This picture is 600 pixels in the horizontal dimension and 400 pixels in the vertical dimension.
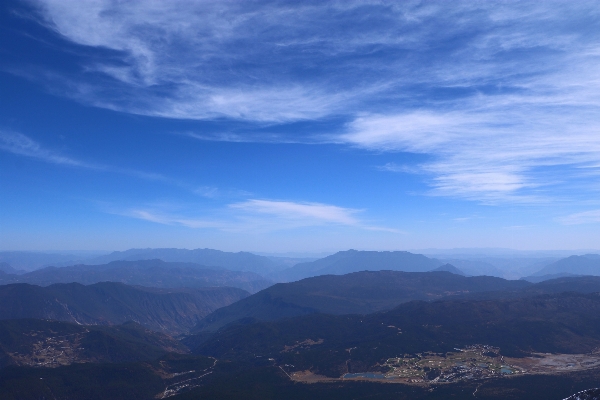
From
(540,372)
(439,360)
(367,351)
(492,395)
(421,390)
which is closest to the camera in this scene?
(492,395)

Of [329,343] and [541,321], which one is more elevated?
[541,321]

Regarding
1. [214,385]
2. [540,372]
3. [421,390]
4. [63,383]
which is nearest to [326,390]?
[421,390]

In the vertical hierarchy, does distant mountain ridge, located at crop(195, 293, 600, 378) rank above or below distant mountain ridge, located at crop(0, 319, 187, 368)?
above

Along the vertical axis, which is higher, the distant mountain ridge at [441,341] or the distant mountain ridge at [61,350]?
the distant mountain ridge at [441,341]

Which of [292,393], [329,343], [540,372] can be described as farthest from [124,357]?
[540,372]

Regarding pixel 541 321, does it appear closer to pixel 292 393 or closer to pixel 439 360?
pixel 439 360

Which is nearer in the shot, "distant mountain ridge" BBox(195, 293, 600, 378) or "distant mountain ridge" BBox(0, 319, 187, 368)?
"distant mountain ridge" BBox(195, 293, 600, 378)

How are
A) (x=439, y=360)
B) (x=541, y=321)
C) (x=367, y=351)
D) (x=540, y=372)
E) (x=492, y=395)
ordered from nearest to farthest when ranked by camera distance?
(x=492, y=395) → (x=540, y=372) → (x=439, y=360) → (x=367, y=351) → (x=541, y=321)

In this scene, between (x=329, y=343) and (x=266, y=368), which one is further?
(x=329, y=343)

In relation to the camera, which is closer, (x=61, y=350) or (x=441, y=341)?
(x=441, y=341)

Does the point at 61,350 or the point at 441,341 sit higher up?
the point at 441,341

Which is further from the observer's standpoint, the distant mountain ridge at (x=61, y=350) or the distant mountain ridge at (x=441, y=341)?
the distant mountain ridge at (x=61, y=350)
